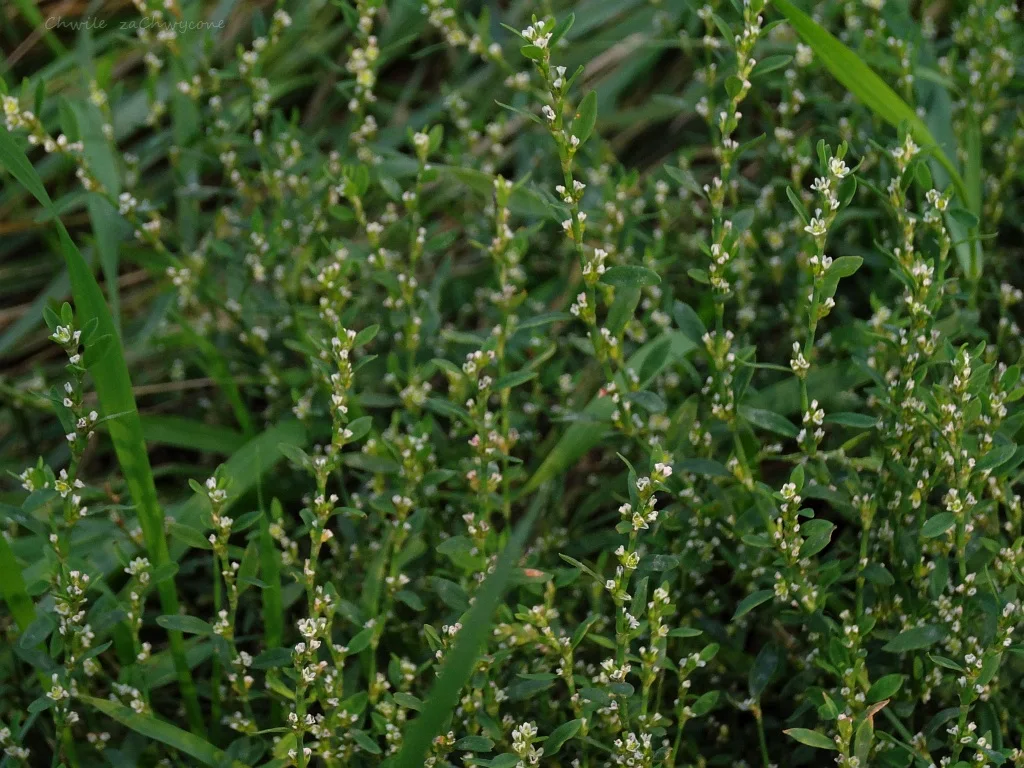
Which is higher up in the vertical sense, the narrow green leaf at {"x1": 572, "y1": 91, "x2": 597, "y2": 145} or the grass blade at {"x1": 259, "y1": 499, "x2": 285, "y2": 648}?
the narrow green leaf at {"x1": 572, "y1": 91, "x2": 597, "y2": 145}

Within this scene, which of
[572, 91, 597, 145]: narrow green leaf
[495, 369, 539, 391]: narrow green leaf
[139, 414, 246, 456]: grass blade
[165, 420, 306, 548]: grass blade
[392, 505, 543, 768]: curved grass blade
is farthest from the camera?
[139, 414, 246, 456]: grass blade

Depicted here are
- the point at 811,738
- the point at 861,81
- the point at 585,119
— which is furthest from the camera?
the point at 861,81

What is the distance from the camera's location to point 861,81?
201 cm

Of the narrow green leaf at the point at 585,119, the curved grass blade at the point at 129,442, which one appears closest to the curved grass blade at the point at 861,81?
the narrow green leaf at the point at 585,119

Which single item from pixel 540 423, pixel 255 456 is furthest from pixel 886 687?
pixel 255 456

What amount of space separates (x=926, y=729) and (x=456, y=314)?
1368 millimetres

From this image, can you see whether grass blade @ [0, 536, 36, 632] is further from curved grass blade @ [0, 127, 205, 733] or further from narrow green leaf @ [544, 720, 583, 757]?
narrow green leaf @ [544, 720, 583, 757]

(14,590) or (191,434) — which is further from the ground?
(191,434)

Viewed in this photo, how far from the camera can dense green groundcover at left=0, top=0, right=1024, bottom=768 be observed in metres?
1.62

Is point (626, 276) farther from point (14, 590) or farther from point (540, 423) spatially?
point (14, 590)

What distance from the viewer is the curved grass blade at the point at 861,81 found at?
6.41 ft

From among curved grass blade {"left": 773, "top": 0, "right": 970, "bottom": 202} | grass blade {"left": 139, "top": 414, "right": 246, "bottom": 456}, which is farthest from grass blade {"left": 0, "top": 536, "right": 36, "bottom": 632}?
curved grass blade {"left": 773, "top": 0, "right": 970, "bottom": 202}

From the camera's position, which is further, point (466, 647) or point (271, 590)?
point (271, 590)

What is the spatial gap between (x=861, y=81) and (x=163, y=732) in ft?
5.12
